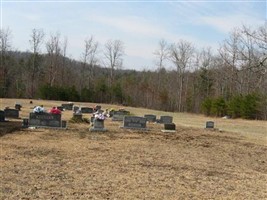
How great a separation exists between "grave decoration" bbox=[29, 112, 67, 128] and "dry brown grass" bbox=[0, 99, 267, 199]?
2.24 m

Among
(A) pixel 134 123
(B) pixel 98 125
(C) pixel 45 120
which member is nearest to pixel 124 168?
(B) pixel 98 125

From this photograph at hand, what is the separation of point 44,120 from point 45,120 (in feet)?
0.15

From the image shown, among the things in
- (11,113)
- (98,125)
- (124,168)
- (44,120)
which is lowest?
(124,168)

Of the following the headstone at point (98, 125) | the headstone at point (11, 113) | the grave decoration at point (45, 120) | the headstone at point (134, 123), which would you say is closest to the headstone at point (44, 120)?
the grave decoration at point (45, 120)

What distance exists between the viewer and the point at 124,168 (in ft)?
31.4

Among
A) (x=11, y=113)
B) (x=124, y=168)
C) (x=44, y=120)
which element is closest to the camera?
(x=124, y=168)

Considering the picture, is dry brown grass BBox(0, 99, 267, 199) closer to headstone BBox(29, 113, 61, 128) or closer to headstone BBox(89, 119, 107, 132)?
headstone BBox(29, 113, 61, 128)

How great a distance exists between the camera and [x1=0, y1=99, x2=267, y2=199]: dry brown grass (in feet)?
23.6

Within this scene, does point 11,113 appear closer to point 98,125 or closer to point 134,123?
point 98,125

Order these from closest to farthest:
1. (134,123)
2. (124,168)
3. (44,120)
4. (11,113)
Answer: (124,168) → (44,120) → (134,123) → (11,113)

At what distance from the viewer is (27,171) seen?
855 cm

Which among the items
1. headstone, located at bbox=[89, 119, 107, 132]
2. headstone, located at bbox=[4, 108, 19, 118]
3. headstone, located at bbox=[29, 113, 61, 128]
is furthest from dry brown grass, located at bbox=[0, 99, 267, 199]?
headstone, located at bbox=[4, 108, 19, 118]

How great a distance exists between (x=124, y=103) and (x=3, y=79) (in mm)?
→ 18488

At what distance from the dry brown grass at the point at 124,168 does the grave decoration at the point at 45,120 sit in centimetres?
224
